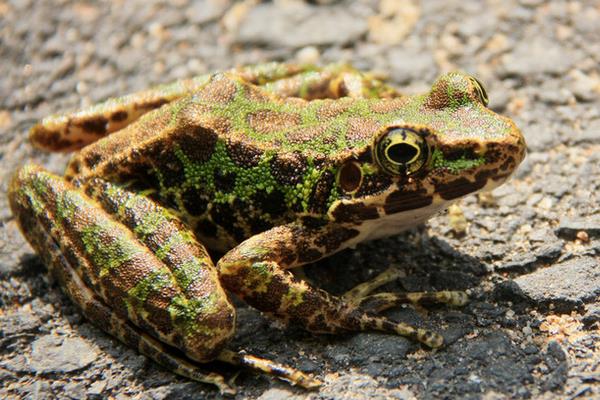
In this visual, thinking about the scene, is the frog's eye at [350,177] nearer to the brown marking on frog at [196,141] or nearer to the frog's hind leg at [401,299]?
the frog's hind leg at [401,299]

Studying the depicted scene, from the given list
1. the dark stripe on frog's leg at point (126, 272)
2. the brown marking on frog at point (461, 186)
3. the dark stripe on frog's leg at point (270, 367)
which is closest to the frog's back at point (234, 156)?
the dark stripe on frog's leg at point (126, 272)

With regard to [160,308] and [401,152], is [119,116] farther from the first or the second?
[401,152]

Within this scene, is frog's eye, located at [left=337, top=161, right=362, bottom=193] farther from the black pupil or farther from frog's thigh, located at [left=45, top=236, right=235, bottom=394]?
frog's thigh, located at [left=45, top=236, right=235, bottom=394]

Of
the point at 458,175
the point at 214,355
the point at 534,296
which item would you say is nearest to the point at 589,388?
the point at 534,296

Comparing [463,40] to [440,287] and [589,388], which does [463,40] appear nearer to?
[440,287]

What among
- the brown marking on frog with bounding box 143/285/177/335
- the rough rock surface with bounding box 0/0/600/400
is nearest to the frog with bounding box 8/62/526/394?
the brown marking on frog with bounding box 143/285/177/335

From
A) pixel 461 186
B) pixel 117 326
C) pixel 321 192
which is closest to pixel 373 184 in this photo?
pixel 321 192
